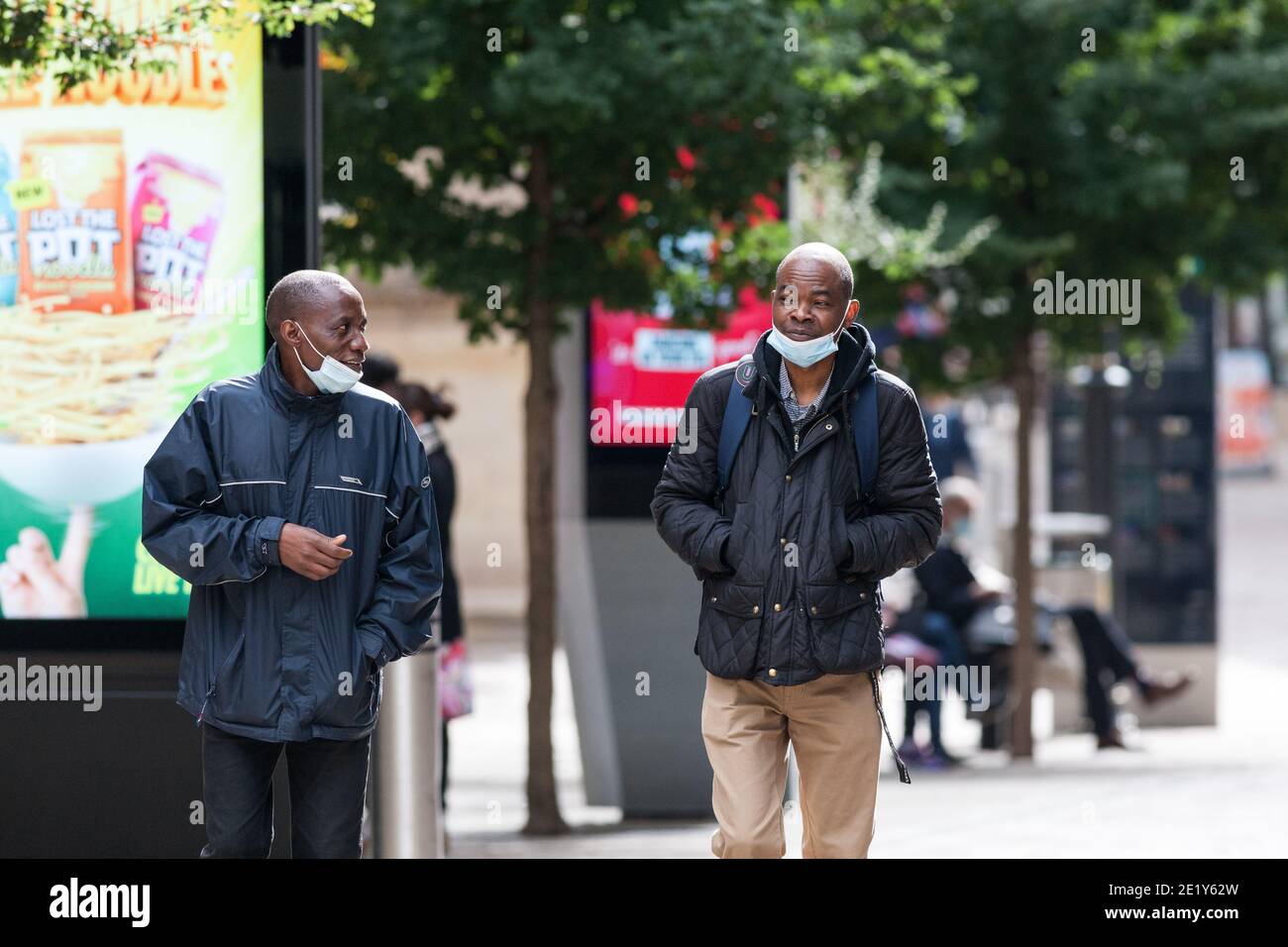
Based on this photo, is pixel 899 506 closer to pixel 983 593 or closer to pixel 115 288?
pixel 115 288

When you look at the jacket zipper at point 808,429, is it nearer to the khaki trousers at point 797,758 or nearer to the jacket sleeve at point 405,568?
the khaki trousers at point 797,758

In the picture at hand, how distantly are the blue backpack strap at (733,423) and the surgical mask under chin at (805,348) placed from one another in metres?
0.12

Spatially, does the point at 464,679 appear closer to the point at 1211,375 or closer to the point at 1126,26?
the point at 1126,26

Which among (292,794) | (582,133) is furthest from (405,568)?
(582,133)

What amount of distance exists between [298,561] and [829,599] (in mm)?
1225

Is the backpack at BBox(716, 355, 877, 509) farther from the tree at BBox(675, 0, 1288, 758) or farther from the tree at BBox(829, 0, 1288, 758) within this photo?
the tree at BBox(829, 0, 1288, 758)

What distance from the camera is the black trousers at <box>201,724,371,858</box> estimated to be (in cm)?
463

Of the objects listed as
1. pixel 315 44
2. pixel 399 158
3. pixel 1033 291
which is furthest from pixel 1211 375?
pixel 315 44

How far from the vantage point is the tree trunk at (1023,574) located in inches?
507

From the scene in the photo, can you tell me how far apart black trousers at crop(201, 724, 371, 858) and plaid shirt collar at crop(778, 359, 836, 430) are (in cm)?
126

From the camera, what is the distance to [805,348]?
4824 mm

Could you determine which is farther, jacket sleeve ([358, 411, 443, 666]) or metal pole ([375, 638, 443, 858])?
metal pole ([375, 638, 443, 858])

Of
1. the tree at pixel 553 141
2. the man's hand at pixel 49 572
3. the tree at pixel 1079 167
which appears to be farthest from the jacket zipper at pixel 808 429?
the tree at pixel 1079 167

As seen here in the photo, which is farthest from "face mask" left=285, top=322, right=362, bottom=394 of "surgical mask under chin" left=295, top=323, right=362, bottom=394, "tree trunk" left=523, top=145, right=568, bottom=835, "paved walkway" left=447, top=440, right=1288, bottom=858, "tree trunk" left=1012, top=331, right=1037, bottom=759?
"tree trunk" left=1012, top=331, right=1037, bottom=759
